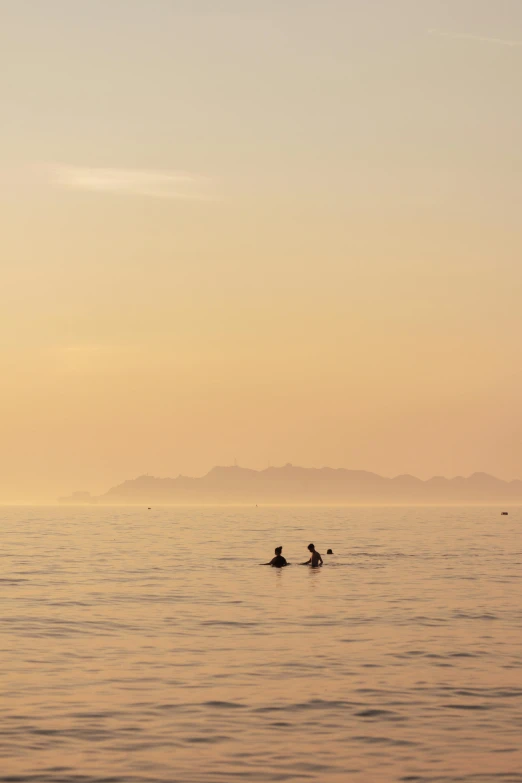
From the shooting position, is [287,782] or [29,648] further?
[29,648]

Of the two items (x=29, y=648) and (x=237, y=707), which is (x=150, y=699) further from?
(x=29, y=648)

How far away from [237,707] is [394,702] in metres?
3.14

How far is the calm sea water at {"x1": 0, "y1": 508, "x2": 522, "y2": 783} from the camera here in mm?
17484

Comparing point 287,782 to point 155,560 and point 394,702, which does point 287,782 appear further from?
point 155,560

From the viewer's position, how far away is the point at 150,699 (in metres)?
22.1

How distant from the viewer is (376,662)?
88.0 feet

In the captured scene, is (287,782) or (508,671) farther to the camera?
(508,671)

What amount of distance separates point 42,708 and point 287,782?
22.3 feet

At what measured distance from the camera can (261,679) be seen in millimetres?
24453

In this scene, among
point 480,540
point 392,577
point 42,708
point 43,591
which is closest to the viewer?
point 42,708

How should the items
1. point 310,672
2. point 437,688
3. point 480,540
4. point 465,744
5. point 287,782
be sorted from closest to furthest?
point 287,782
point 465,744
point 437,688
point 310,672
point 480,540

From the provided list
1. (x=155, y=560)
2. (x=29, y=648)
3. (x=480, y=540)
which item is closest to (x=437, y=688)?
(x=29, y=648)

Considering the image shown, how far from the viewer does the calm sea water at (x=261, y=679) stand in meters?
17.5

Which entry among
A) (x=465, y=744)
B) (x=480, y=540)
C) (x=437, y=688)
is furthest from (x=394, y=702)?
(x=480, y=540)
